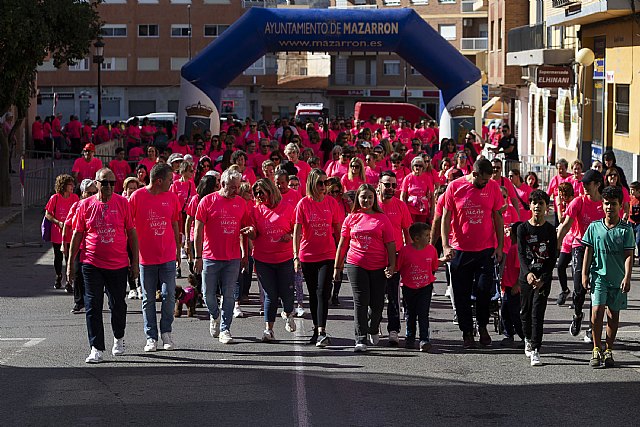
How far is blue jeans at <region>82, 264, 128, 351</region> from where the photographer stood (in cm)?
1178

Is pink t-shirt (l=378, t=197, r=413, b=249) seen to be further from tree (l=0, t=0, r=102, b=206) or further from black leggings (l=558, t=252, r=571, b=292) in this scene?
tree (l=0, t=0, r=102, b=206)

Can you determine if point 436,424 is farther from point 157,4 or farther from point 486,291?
point 157,4

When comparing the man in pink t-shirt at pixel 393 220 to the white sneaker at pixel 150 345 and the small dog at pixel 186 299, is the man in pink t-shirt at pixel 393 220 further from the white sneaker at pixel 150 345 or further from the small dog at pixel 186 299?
the small dog at pixel 186 299

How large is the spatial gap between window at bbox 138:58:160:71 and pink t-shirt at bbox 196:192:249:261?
67.8 m

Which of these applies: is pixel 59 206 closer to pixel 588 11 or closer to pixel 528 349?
pixel 528 349

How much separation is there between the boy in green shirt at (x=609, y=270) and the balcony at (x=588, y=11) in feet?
57.0

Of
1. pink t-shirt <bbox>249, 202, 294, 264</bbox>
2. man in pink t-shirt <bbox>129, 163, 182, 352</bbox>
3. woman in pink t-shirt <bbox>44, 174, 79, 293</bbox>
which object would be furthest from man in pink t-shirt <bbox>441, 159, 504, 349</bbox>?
woman in pink t-shirt <bbox>44, 174, 79, 293</bbox>

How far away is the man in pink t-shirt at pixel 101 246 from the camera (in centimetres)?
1180

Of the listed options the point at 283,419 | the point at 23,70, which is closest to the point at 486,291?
the point at 283,419

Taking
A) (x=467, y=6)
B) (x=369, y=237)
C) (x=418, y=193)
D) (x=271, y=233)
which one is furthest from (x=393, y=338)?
(x=467, y=6)

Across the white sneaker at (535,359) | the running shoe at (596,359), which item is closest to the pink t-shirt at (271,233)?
the white sneaker at (535,359)

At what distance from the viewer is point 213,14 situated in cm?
7788

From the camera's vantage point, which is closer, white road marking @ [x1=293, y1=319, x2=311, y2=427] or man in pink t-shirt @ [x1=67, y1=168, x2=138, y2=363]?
white road marking @ [x1=293, y1=319, x2=311, y2=427]

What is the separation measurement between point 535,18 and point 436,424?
133 ft
